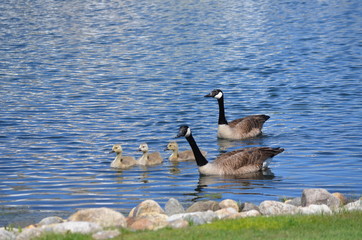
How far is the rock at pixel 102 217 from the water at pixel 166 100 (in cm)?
255

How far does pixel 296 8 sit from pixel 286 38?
1919 centimetres

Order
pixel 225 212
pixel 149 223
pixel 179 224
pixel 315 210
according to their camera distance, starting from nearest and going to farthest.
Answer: pixel 179 224 < pixel 149 223 < pixel 315 210 < pixel 225 212

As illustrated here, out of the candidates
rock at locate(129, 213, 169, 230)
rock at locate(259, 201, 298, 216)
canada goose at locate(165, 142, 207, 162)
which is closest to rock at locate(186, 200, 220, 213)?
rock at locate(259, 201, 298, 216)

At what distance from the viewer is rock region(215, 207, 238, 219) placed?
44.7ft

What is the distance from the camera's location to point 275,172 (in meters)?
20.5

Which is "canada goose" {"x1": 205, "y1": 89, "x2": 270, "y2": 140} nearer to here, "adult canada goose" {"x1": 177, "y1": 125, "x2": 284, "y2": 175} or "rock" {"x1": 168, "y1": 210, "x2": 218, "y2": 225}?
"adult canada goose" {"x1": 177, "y1": 125, "x2": 284, "y2": 175}

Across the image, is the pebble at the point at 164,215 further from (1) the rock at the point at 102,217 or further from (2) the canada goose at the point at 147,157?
(2) the canada goose at the point at 147,157

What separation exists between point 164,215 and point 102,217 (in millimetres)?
1057

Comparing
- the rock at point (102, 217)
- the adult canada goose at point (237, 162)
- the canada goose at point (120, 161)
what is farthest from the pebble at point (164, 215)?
the canada goose at point (120, 161)

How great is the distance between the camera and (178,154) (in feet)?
73.9

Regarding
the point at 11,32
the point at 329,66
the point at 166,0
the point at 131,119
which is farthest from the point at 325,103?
the point at 166,0

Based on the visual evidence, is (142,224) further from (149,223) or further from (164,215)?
(164,215)

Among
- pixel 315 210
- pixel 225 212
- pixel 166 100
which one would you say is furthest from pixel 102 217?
pixel 166 100

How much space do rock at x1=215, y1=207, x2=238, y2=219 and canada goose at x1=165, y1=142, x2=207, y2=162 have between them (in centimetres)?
759
